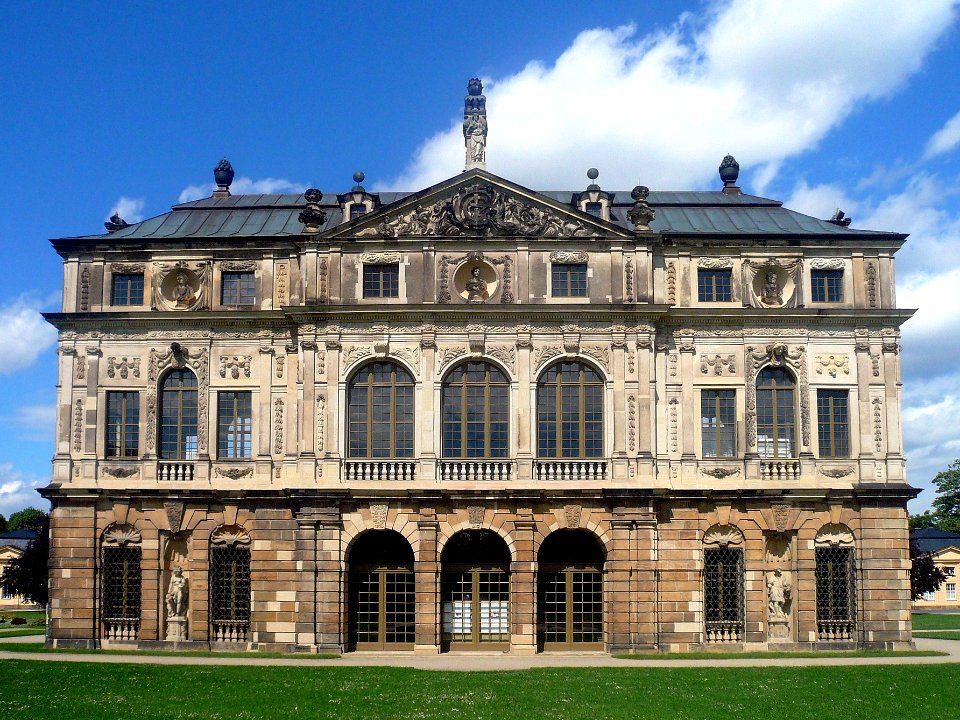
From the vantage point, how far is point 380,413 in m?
40.1

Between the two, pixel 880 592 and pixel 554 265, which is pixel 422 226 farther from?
pixel 880 592

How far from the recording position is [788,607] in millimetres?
39250

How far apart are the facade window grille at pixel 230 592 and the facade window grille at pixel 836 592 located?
66.6 feet

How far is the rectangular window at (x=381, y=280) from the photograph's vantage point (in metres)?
40.7

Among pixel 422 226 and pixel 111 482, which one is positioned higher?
pixel 422 226

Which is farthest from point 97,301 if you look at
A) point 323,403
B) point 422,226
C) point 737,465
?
point 737,465

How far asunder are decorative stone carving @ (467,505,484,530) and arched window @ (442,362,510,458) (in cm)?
193

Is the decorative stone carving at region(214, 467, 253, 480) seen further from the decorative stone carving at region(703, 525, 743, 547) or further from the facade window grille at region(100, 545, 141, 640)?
the decorative stone carving at region(703, 525, 743, 547)

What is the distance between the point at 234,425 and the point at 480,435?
9.09 meters

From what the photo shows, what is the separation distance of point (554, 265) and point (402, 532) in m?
11.0

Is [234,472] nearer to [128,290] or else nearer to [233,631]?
[233,631]

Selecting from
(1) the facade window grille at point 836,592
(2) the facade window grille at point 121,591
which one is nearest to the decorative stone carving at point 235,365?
(2) the facade window grille at point 121,591

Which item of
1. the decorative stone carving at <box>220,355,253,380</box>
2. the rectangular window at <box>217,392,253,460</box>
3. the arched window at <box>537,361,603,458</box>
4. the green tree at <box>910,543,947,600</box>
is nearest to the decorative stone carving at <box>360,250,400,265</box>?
the decorative stone carving at <box>220,355,253,380</box>

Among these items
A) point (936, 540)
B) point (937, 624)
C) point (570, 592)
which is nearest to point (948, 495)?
point (936, 540)
